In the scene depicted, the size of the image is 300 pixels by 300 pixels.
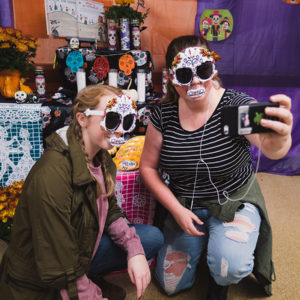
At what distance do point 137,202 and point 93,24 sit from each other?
5.23 feet

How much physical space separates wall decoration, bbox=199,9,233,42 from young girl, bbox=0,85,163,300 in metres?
1.91

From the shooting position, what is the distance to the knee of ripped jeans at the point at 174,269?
4.35ft

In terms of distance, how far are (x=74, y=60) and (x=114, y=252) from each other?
1579mm

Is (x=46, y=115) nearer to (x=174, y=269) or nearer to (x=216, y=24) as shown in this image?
(x=174, y=269)

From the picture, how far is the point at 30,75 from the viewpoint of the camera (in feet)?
8.36

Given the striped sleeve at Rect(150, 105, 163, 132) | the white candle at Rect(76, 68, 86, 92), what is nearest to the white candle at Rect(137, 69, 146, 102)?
the white candle at Rect(76, 68, 86, 92)

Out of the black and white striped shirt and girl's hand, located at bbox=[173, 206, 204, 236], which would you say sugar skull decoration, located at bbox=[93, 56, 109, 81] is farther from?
girl's hand, located at bbox=[173, 206, 204, 236]

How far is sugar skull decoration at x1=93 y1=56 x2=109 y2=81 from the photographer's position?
2.27m

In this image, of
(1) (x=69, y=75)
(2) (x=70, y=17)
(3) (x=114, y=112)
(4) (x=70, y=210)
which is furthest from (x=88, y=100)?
(2) (x=70, y=17)

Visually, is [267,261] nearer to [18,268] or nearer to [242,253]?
[242,253]

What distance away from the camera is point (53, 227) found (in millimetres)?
834

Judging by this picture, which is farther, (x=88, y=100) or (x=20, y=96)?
(x=20, y=96)

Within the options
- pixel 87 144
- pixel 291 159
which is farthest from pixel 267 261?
pixel 291 159

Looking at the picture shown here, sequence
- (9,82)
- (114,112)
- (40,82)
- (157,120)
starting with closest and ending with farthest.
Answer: (114,112), (157,120), (9,82), (40,82)
